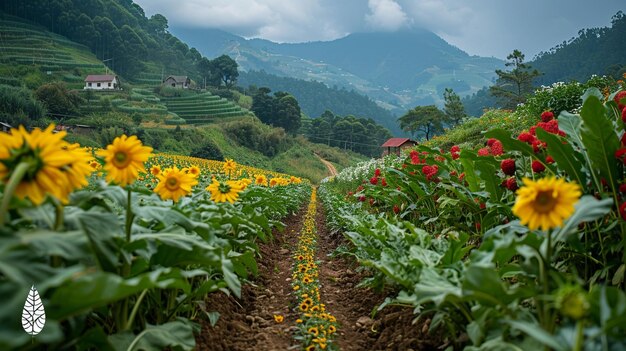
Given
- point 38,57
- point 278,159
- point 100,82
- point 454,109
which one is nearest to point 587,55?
point 454,109

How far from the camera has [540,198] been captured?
1414 mm

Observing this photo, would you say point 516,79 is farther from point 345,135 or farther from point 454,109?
point 345,135

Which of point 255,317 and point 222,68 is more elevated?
point 222,68

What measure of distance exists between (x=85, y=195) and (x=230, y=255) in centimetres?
126

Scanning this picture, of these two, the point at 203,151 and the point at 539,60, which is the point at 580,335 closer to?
the point at 203,151

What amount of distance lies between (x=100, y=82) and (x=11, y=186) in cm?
5348

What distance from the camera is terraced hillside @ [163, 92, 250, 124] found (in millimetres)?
52031

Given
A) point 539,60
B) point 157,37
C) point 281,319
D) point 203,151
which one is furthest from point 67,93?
point 539,60

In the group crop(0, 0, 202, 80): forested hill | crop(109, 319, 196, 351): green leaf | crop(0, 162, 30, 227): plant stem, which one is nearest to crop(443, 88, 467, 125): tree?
crop(0, 0, 202, 80): forested hill

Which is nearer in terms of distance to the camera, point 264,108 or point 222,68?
point 264,108

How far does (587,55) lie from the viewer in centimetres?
7044

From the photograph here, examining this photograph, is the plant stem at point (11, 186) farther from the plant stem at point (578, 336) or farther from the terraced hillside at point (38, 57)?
the terraced hillside at point (38, 57)

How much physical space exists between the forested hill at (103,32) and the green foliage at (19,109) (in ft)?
103

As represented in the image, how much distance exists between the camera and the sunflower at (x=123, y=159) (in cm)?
179
